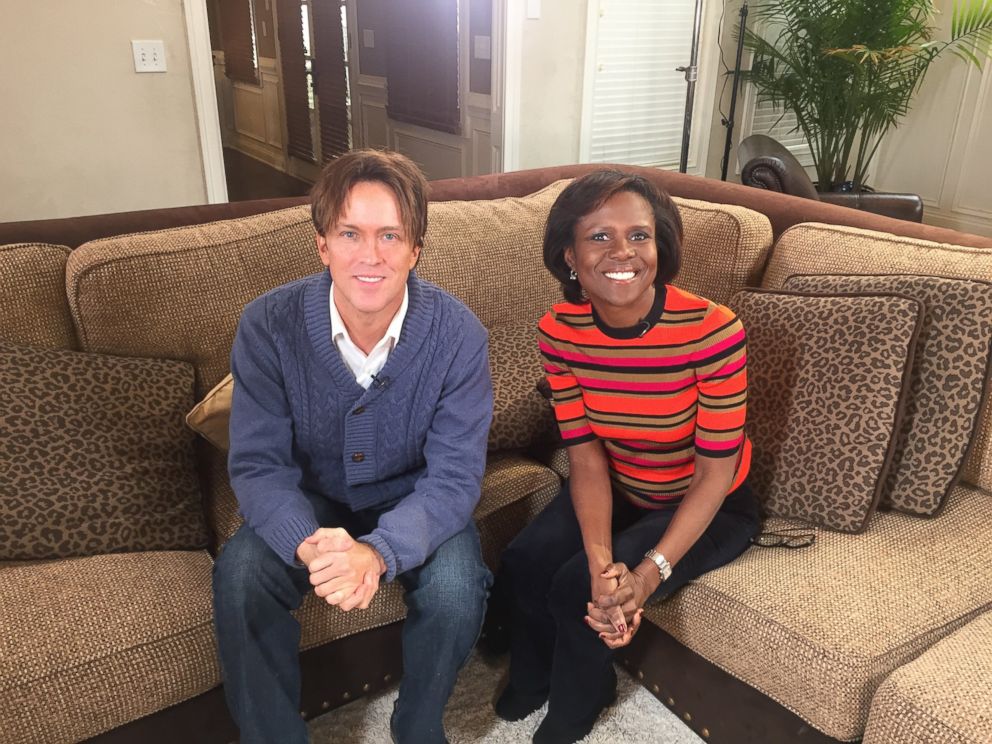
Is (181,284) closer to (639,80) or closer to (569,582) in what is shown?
(569,582)

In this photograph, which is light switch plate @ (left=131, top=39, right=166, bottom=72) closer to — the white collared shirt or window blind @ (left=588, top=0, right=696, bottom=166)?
the white collared shirt

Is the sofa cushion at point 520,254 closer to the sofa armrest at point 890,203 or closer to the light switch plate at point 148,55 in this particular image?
the light switch plate at point 148,55

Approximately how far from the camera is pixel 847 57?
3.72m

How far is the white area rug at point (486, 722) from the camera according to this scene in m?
1.45

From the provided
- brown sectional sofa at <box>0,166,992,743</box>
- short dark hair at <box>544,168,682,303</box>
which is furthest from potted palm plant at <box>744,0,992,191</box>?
short dark hair at <box>544,168,682,303</box>

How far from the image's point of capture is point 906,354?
1375 mm

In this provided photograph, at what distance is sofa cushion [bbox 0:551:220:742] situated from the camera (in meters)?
1.10

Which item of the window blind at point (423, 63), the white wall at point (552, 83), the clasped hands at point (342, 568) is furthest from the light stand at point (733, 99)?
the clasped hands at point (342, 568)

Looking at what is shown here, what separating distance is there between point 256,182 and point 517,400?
15.9 feet

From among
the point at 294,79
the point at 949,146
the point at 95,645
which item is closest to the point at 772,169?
the point at 95,645

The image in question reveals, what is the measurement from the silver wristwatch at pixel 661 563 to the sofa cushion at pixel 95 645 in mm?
677

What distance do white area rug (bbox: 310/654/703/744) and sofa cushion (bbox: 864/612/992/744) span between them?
0.46m

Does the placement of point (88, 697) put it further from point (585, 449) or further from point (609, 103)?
point (609, 103)

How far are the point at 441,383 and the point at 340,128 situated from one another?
4448 millimetres
